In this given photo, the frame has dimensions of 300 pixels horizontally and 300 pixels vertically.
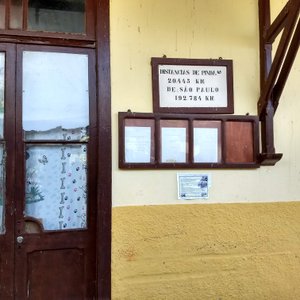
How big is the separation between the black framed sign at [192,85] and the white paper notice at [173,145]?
17cm

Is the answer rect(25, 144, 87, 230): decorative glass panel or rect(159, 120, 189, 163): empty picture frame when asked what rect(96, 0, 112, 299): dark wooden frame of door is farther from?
rect(159, 120, 189, 163): empty picture frame

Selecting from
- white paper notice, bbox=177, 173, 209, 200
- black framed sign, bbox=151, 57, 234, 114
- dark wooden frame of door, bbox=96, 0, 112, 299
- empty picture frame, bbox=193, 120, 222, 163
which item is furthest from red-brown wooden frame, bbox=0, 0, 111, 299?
empty picture frame, bbox=193, 120, 222, 163

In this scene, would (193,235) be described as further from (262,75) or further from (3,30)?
(3,30)

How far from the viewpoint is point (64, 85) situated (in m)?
3.16

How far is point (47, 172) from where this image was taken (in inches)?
122

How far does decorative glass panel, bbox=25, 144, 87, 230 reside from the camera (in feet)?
10.0

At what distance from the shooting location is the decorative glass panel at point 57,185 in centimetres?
306

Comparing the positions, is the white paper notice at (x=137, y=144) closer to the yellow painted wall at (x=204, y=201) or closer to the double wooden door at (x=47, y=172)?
the yellow painted wall at (x=204, y=201)

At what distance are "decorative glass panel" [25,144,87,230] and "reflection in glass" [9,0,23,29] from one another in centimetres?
→ 93

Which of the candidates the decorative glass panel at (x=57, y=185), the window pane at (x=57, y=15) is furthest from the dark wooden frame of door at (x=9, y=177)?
the window pane at (x=57, y=15)

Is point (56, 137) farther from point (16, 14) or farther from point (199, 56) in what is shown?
point (199, 56)

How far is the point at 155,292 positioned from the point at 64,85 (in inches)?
68.8

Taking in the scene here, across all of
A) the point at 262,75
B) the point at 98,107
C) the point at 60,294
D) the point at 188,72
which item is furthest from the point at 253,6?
the point at 60,294

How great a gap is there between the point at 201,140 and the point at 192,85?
1.48 ft
